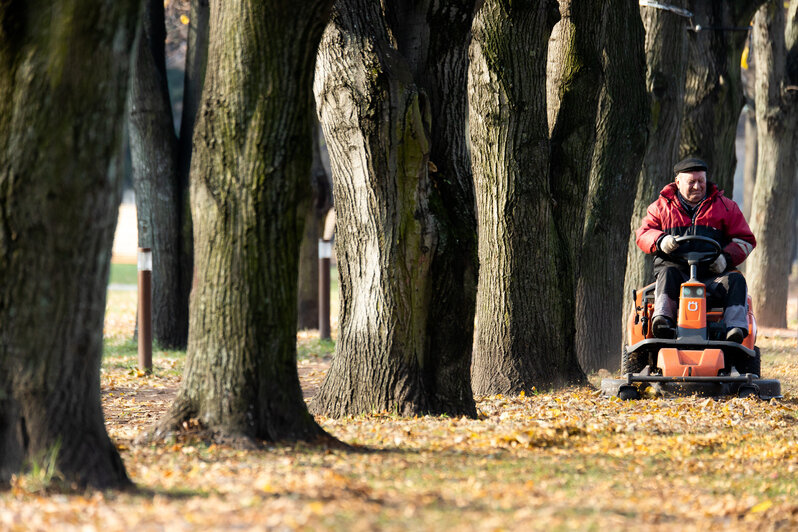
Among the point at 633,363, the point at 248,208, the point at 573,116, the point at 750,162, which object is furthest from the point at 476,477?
the point at 750,162

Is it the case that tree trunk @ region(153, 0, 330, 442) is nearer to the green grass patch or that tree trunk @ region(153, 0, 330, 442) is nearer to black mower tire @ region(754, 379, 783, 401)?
black mower tire @ region(754, 379, 783, 401)

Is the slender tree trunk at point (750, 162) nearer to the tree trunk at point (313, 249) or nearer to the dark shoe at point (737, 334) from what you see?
the tree trunk at point (313, 249)

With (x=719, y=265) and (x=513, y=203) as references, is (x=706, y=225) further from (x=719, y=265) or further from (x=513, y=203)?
(x=513, y=203)

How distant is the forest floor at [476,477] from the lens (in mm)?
4602

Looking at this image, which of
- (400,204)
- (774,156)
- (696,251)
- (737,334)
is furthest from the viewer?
(774,156)

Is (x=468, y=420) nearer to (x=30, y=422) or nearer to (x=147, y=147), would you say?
(x=30, y=422)

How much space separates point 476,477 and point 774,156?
43.9 ft

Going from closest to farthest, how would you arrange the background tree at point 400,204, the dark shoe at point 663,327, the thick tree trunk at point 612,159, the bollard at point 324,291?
the background tree at point 400,204 → the dark shoe at point 663,327 → the thick tree trunk at point 612,159 → the bollard at point 324,291

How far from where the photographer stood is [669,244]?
9.41 metres

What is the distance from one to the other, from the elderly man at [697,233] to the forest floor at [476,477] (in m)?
0.83

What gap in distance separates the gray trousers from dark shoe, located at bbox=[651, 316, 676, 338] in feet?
0.14

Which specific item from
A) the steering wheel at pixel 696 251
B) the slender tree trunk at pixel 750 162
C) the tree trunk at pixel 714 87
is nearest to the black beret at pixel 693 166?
the steering wheel at pixel 696 251

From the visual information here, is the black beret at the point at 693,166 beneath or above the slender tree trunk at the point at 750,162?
beneath

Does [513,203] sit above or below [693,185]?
→ below
